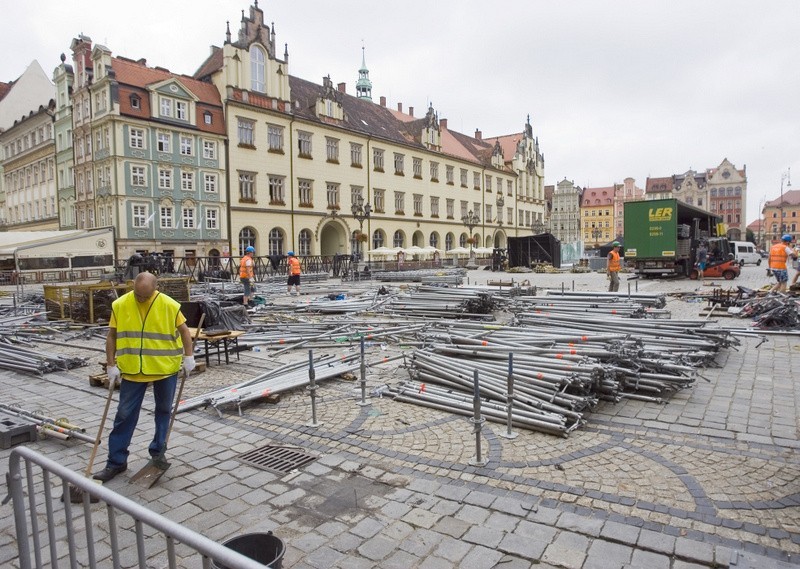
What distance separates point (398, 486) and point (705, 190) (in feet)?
441

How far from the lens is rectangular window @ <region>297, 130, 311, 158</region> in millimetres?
44625

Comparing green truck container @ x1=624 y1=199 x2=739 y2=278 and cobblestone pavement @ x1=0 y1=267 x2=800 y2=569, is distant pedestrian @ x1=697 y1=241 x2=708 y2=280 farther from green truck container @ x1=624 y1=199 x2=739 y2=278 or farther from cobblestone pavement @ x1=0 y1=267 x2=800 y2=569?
cobblestone pavement @ x1=0 y1=267 x2=800 y2=569

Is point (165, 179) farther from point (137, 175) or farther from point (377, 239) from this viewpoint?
point (377, 239)

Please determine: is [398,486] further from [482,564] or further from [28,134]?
[28,134]

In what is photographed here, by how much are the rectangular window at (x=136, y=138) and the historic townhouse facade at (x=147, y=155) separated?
0.20 ft

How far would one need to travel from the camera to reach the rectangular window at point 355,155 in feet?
162

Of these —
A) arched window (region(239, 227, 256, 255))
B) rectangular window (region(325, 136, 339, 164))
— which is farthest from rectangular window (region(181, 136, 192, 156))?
rectangular window (region(325, 136, 339, 164))

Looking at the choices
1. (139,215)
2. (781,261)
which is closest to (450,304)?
(781,261)

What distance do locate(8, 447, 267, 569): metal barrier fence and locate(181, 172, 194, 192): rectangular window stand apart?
36.2 meters

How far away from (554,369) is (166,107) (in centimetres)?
3740

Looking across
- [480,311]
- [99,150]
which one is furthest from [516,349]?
[99,150]

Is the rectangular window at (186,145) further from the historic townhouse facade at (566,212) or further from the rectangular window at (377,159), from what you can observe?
the historic townhouse facade at (566,212)

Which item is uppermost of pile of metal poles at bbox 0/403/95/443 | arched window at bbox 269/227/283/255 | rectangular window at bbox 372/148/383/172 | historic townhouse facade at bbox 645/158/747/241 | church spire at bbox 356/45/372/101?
church spire at bbox 356/45/372/101

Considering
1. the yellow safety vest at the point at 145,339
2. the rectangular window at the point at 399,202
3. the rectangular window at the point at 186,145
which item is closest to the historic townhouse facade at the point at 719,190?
the rectangular window at the point at 399,202
